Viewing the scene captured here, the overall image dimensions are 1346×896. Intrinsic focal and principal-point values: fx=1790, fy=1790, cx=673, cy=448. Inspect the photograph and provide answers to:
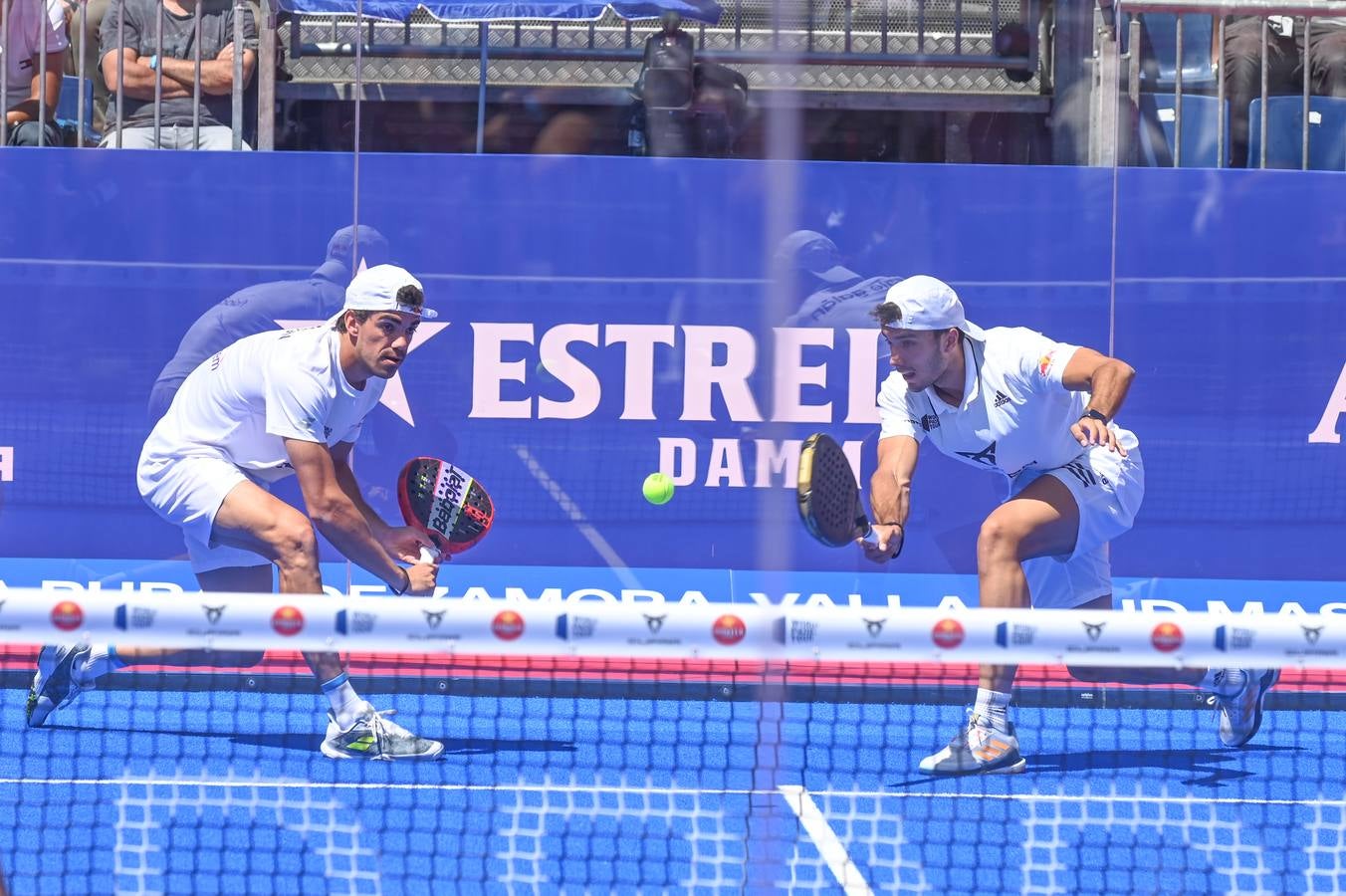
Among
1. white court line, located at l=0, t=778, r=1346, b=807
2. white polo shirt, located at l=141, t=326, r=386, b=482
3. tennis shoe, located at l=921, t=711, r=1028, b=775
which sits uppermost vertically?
white polo shirt, located at l=141, t=326, r=386, b=482

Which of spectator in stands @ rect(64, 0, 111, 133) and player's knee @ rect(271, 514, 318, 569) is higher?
spectator in stands @ rect(64, 0, 111, 133)

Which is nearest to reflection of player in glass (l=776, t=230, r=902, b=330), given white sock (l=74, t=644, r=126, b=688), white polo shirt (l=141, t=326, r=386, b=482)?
white polo shirt (l=141, t=326, r=386, b=482)

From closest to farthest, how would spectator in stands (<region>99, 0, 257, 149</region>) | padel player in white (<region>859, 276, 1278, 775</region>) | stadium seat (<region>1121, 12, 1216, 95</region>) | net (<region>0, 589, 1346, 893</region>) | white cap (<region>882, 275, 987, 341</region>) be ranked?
1. net (<region>0, 589, 1346, 893</region>)
2. padel player in white (<region>859, 276, 1278, 775</region>)
3. white cap (<region>882, 275, 987, 341</region>)
4. stadium seat (<region>1121, 12, 1216, 95</region>)
5. spectator in stands (<region>99, 0, 257, 149</region>)

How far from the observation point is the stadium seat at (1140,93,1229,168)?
638 centimetres

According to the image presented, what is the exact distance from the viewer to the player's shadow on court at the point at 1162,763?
5.15 metres

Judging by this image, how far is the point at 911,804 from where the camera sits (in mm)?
4836

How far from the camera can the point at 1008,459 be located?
548cm

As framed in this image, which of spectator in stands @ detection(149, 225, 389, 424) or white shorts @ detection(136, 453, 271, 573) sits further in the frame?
spectator in stands @ detection(149, 225, 389, 424)

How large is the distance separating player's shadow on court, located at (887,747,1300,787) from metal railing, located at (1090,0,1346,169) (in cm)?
209

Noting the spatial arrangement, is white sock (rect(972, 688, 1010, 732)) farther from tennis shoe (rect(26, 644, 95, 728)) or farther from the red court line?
tennis shoe (rect(26, 644, 95, 728))

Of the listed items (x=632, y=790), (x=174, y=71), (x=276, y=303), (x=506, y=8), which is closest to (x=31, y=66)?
(x=174, y=71)

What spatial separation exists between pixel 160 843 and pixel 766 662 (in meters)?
2.01

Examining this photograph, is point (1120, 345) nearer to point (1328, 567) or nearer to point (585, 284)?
point (1328, 567)

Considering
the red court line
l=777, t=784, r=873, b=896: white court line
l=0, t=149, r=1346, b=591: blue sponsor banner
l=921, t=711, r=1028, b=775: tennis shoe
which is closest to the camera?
l=777, t=784, r=873, b=896: white court line
